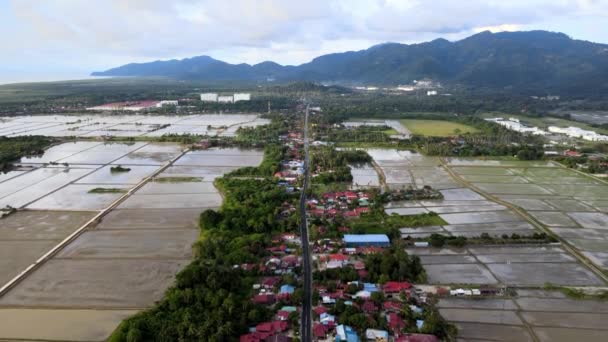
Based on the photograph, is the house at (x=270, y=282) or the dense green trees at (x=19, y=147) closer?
the house at (x=270, y=282)

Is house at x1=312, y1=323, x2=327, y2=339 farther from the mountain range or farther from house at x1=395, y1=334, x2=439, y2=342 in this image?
the mountain range

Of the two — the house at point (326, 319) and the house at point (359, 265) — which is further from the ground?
the house at point (359, 265)

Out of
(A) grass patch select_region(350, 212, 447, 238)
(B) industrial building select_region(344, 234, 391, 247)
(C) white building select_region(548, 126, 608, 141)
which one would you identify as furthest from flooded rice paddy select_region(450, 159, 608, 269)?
(C) white building select_region(548, 126, 608, 141)

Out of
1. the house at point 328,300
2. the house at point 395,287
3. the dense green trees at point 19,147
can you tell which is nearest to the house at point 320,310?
the house at point 328,300

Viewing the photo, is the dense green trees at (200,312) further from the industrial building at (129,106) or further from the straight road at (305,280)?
the industrial building at (129,106)

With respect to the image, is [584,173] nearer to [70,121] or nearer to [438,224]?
[438,224]

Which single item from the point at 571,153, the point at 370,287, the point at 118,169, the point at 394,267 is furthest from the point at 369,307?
the point at 571,153

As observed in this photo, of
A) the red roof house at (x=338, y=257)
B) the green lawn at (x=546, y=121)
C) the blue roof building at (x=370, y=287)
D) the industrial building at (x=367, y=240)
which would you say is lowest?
the blue roof building at (x=370, y=287)
